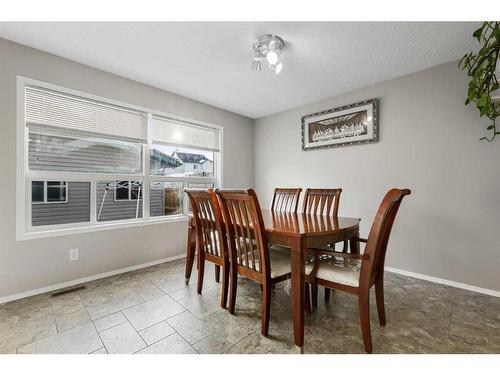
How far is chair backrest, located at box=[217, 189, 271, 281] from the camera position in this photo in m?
1.47

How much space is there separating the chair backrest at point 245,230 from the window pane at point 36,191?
1929mm

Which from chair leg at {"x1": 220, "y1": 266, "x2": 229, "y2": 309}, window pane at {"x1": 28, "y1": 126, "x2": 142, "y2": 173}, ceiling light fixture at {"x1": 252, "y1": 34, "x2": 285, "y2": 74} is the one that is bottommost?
chair leg at {"x1": 220, "y1": 266, "x2": 229, "y2": 309}

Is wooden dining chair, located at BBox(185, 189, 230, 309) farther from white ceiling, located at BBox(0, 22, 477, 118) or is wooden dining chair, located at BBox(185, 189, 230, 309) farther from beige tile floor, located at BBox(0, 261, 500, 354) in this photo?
white ceiling, located at BBox(0, 22, 477, 118)

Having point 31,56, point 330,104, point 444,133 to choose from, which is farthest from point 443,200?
point 31,56

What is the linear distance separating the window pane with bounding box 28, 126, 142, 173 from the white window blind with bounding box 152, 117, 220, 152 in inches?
13.4

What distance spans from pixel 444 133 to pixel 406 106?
0.50 meters

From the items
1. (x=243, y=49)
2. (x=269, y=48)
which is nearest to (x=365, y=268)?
(x=269, y=48)

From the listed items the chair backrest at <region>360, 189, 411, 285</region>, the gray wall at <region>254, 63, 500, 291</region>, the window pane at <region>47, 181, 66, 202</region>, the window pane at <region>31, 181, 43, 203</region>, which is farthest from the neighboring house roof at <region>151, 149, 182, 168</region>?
the chair backrest at <region>360, 189, 411, 285</region>

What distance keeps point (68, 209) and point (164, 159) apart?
4.09ft

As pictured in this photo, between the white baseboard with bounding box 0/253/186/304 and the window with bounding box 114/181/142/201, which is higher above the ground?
the window with bounding box 114/181/142/201

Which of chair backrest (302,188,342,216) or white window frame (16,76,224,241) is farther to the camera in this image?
chair backrest (302,188,342,216)

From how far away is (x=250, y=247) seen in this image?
159 centimetres

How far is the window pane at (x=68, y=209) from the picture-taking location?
2205 mm

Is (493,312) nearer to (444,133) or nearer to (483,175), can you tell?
(483,175)
